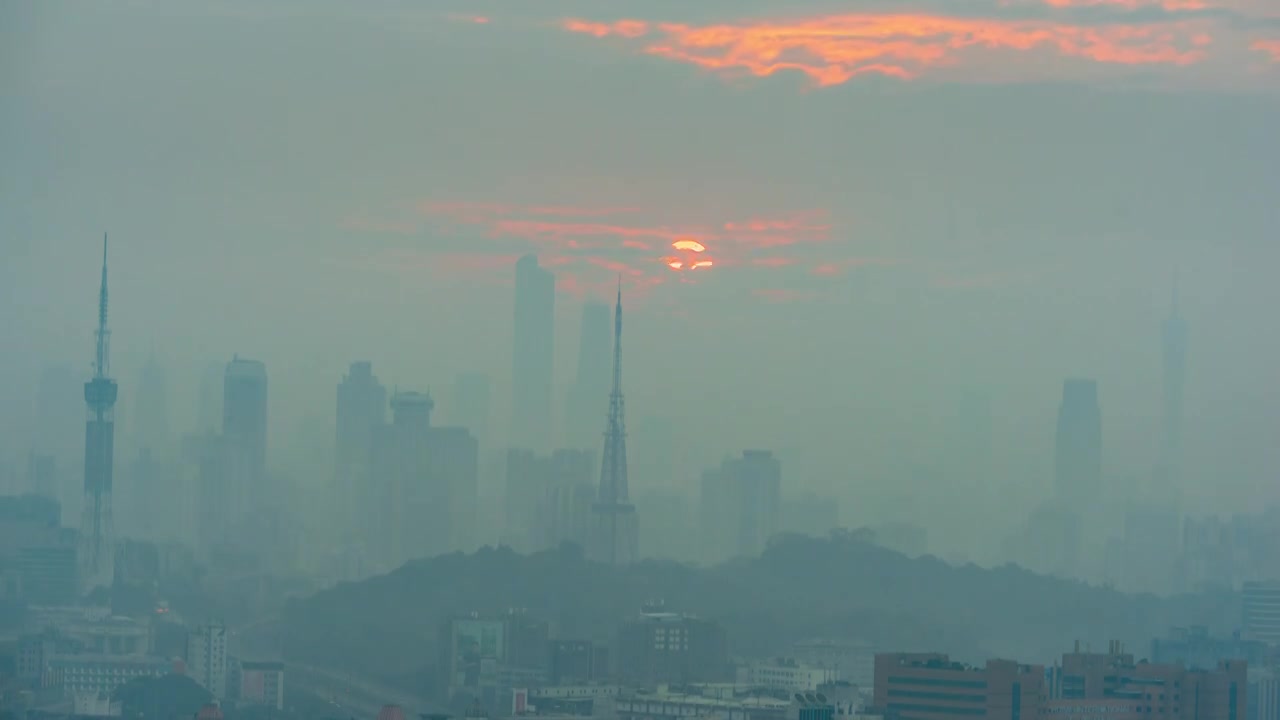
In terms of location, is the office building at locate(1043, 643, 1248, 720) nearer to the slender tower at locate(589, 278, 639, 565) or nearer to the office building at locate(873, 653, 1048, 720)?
the office building at locate(873, 653, 1048, 720)

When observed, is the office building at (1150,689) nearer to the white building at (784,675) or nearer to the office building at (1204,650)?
the office building at (1204,650)

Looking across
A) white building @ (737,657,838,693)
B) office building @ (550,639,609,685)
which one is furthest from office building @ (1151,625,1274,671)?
office building @ (550,639,609,685)

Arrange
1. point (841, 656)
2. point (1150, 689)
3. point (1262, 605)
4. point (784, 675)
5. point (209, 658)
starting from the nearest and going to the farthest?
1. point (1150, 689)
2. point (784, 675)
3. point (209, 658)
4. point (841, 656)
5. point (1262, 605)

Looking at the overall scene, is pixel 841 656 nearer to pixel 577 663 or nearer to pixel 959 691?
pixel 577 663

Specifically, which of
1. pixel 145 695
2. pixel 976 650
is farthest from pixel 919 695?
pixel 976 650

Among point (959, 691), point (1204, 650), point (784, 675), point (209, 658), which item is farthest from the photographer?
point (209, 658)

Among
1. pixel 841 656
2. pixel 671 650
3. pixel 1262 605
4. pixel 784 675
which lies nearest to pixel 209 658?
pixel 671 650

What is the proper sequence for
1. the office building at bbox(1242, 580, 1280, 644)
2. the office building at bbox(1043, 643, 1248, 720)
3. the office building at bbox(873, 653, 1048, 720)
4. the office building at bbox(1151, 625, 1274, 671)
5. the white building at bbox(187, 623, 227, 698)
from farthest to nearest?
the office building at bbox(1242, 580, 1280, 644) < the white building at bbox(187, 623, 227, 698) < the office building at bbox(1151, 625, 1274, 671) < the office building at bbox(1043, 643, 1248, 720) < the office building at bbox(873, 653, 1048, 720)
